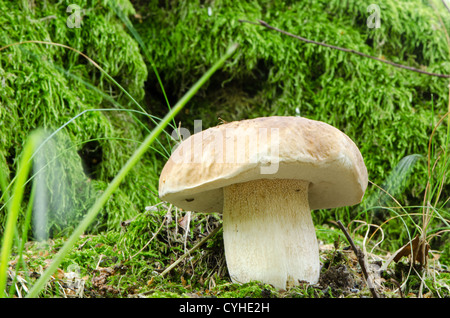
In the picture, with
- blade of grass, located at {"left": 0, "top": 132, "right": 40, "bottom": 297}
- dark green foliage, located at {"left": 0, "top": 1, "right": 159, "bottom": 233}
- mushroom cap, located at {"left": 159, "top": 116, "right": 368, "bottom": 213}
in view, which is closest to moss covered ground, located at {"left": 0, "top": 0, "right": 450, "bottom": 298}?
dark green foliage, located at {"left": 0, "top": 1, "right": 159, "bottom": 233}

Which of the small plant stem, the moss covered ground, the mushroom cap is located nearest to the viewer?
the mushroom cap

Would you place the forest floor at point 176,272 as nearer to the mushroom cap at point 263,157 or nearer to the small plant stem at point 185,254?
the small plant stem at point 185,254

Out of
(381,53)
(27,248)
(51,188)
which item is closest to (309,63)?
(381,53)

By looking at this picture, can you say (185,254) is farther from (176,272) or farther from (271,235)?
(271,235)

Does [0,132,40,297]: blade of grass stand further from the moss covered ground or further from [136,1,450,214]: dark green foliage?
[136,1,450,214]: dark green foliage

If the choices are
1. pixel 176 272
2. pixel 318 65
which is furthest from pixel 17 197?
pixel 318 65

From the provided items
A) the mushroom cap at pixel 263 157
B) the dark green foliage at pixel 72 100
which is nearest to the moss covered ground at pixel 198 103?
the dark green foliage at pixel 72 100

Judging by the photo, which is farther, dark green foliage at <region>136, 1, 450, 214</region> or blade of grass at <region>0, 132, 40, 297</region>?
dark green foliage at <region>136, 1, 450, 214</region>
